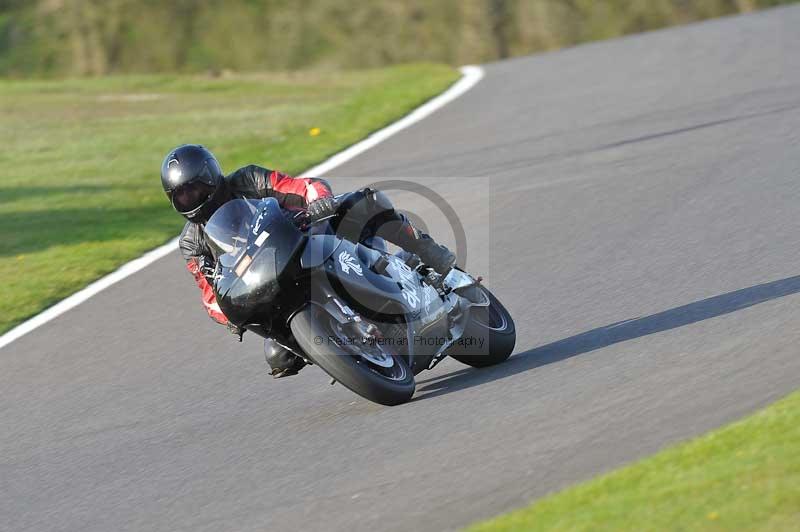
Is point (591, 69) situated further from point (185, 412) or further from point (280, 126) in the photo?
point (185, 412)

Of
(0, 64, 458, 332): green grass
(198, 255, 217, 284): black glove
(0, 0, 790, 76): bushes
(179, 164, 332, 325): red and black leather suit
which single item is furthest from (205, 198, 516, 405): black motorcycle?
(0, 0, 790, 76): bushes

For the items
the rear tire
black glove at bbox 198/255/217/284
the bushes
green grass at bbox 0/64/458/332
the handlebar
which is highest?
the handlebar

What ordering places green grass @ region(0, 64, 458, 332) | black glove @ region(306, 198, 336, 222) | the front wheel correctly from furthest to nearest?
green grass @ region(0, 64, 458, 332) → black glove @ region(306, 198, 336, 222) → the front wheel

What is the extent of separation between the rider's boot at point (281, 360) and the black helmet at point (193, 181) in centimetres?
77

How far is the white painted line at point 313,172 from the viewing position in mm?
9836

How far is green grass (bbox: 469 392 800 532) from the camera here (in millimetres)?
4285

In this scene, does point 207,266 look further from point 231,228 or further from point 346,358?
point 346,358

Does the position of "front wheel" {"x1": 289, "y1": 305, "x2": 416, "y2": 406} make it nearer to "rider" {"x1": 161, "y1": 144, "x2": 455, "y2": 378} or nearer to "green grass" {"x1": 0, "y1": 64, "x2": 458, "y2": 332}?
"rider" {"x1": 161, "y1": 144, "x2": 455, "y2": 378}

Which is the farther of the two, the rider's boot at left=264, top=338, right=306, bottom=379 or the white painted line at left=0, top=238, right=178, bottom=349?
the white painted line at left=0, top=238, right=178, bottom=349

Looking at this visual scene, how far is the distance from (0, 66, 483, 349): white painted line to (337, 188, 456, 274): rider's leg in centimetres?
361

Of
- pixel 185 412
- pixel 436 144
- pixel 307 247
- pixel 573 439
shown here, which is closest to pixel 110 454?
pixel 185 412

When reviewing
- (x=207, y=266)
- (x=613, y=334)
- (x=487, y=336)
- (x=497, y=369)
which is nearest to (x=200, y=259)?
(x=207, y=266)

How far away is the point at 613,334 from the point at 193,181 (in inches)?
97.4

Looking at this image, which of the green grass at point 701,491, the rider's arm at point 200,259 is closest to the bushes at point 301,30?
the rider's arm at point 200,259
